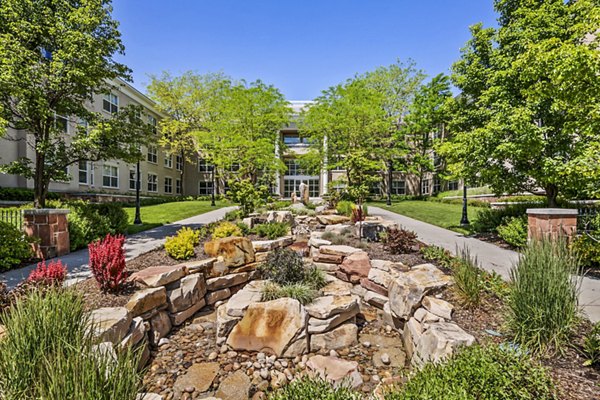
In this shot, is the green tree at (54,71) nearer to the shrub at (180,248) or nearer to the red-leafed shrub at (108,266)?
the shrub at (180,248)

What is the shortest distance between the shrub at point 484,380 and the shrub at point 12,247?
28.1 ft

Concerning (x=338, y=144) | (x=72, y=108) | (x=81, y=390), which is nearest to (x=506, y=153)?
(x=81, y=390)

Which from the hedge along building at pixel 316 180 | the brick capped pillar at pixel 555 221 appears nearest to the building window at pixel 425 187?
the hedge along building at pixel 316 180

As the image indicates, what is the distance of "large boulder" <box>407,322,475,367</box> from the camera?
11.3 ft

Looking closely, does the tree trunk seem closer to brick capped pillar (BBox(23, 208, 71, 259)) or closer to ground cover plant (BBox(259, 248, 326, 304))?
Answer: ground cover plant (BBox(259, 248, 326, 304))

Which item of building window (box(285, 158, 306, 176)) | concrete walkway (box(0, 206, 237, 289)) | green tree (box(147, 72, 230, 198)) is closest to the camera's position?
concrete walkway (box(0, 206, 237, 289))

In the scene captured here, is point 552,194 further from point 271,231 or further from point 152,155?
point 152,155

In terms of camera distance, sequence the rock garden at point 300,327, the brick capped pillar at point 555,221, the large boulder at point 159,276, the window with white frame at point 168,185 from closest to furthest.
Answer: the rock garden at point 300,327
the large boulder at point 159,276
the brick capped pillar at point 555,221
the window with white frame at point 168,185

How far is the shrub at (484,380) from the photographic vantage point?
2361mm

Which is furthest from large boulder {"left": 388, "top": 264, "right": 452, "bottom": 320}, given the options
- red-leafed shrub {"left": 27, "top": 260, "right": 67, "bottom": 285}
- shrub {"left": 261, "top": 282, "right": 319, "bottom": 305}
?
red-leafed shrub {"left": 27, "top": 260, "right": 67, "bottom": 285}

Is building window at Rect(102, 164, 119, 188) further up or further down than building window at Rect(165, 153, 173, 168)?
further down

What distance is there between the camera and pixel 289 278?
6.17 metres

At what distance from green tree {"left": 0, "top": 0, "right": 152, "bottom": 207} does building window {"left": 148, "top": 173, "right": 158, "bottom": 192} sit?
21.7 metres

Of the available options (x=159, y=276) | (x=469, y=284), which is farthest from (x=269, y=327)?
(x=469, y=284)
